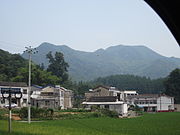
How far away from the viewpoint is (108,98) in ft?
158

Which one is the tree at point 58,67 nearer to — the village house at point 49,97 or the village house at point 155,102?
the village house at point 155,102

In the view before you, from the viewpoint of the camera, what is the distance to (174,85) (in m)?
66.4

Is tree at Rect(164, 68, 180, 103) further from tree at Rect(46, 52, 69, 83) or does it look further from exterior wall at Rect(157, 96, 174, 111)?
tree at Rect(46, 52, 69, 83)

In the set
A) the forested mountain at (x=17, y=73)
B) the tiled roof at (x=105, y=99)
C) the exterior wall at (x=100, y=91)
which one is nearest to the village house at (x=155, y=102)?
the exterior wall at (x=100, y=91)

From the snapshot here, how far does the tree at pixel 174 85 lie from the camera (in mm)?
65375

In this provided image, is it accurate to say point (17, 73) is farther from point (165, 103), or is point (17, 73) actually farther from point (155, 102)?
point (165, 103)

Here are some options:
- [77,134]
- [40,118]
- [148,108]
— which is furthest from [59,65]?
[77,134]

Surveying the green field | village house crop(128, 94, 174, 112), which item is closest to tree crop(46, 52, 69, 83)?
village house crop(128, 94, 174, 112)

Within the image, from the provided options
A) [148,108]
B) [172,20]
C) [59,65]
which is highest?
[59,65]

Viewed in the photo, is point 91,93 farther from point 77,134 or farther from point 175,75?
point 77,134

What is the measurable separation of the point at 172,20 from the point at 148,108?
223 feet

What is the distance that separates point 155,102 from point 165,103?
6.56 ft

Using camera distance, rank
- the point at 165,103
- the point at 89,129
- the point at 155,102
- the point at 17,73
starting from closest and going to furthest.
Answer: the point at 89,129
the point at 17,73
the point at 165,103
the point at 155,102

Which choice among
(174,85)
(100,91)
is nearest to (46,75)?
(100,91)
